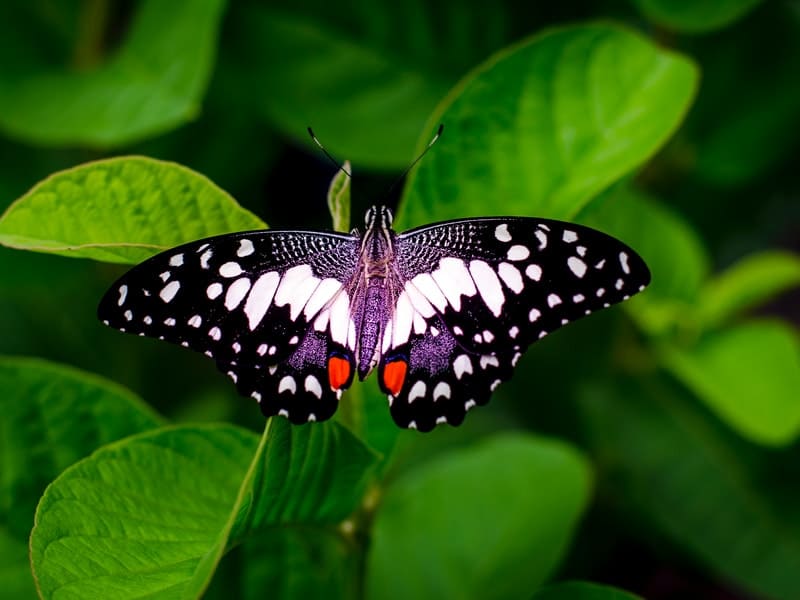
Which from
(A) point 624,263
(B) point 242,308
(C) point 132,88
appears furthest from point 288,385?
(C) point 132,88

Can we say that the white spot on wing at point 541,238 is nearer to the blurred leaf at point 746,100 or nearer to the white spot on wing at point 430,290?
the white spot on wing at point 430,290

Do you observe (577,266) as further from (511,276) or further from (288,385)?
(288,385)

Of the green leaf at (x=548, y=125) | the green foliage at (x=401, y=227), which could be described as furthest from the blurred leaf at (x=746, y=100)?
the green leaf at (x=548, y=125)

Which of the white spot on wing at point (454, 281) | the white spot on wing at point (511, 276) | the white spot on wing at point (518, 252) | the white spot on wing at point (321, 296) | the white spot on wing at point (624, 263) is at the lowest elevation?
the white spot on wing at point (321, 296)

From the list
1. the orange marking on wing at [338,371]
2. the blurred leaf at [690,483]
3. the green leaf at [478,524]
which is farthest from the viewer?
the blurred leaf at [690,483]

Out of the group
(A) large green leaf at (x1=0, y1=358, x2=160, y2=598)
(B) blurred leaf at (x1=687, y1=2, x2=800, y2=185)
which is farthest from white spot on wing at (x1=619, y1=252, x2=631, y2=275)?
(B) blurred leaf at (x1=687, y1=2, x2=800, y2=185)
